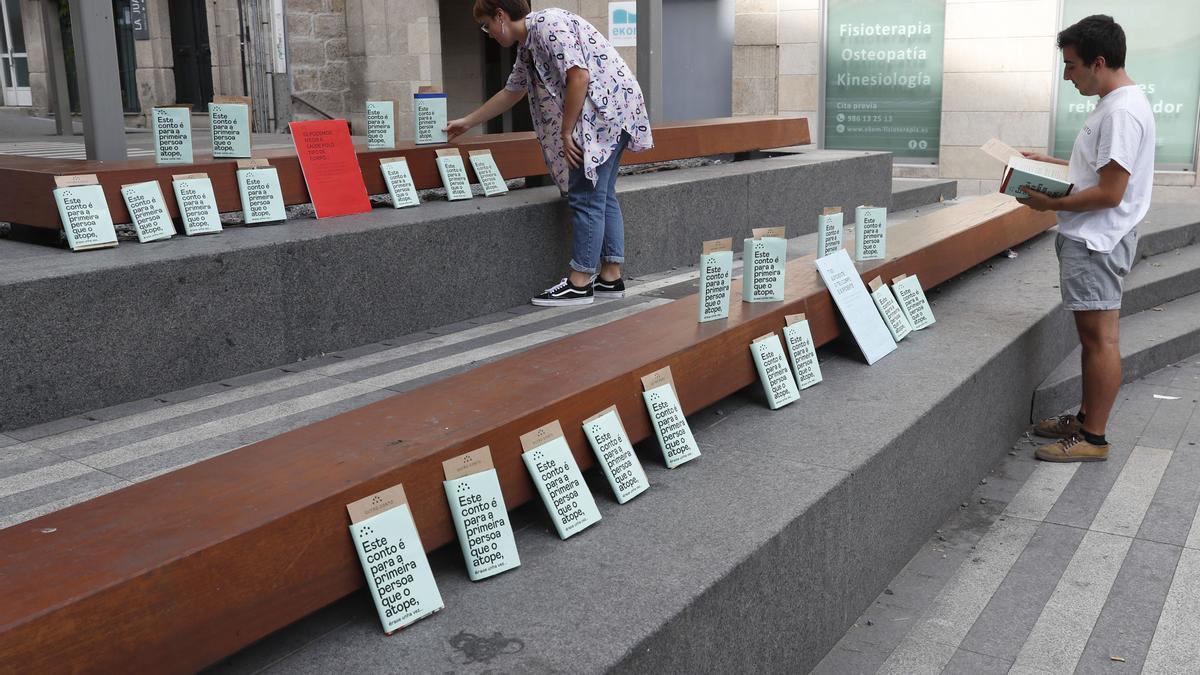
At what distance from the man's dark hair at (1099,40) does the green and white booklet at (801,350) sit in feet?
5.24

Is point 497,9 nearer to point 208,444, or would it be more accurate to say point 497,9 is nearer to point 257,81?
point 208,444

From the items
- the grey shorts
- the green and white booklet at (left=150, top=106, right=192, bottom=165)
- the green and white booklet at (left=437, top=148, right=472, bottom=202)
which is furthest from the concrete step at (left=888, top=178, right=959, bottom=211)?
the green and white booklet at (left=150, top=106, right=192, bottom=165)

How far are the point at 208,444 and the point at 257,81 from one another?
12235mm

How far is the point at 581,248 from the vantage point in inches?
209

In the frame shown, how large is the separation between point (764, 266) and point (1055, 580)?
1.39m

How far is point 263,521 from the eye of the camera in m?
1.92

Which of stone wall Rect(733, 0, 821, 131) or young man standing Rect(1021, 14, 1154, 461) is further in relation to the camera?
stone wall Rect(733, 0, 821, 131)

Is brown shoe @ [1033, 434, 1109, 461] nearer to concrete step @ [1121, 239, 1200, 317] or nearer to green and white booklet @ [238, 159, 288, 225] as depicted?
concrete step @ [1121, 239, 1200, 317]

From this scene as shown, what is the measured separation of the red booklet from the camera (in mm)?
4961

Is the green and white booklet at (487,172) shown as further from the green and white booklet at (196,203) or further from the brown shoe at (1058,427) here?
the brown shoe at (1058,427)

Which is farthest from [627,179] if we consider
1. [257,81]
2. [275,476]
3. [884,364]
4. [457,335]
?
[257,81]

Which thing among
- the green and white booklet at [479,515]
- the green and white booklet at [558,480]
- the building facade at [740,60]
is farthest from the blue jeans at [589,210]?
the building facade at [740,60]

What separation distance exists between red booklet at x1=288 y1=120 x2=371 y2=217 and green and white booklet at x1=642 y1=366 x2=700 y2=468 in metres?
2.53

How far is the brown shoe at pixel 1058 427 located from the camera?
4867 millimetres
